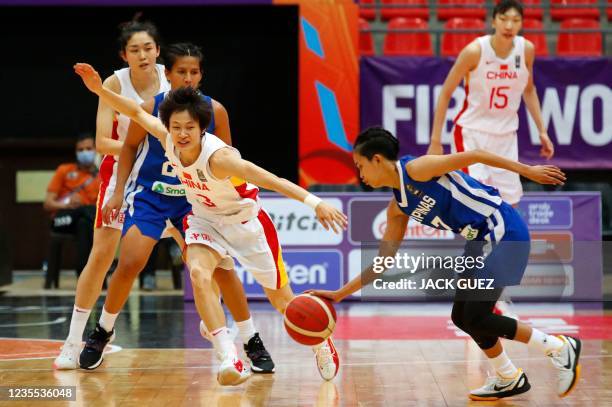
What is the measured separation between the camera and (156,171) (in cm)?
575

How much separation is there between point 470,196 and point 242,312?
5.03 ft

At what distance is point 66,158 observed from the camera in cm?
1363

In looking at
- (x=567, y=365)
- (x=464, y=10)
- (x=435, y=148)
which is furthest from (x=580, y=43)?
(x=567, y=365)

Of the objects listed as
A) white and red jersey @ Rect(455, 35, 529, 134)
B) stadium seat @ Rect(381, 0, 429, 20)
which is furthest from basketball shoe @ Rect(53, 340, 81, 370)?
stadium seat @ Rect(381, 0, 429, 20)

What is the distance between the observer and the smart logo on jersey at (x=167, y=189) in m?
5.73

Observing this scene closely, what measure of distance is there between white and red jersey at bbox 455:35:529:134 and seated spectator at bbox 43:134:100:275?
15.8 feet

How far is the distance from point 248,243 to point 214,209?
0.86 feet

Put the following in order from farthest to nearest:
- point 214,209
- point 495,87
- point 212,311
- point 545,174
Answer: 1. point 495,87
2. point 214,209
3. point 212,311
4. point 545,174

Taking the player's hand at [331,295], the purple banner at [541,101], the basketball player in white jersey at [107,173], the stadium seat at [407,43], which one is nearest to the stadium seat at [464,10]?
the stadium seat at [407,43]

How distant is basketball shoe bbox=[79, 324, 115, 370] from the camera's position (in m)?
5.73

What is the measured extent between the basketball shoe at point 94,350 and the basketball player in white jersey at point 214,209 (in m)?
0.84

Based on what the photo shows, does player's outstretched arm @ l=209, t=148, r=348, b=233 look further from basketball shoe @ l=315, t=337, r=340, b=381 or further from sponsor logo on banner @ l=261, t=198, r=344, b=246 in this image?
sponsor logo on banner @ l=261, t=198, r=344, b=246

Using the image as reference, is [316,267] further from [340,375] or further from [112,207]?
[112,207]

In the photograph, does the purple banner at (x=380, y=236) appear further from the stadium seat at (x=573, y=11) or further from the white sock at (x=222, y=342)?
the stadium seat at (x=573, y=11)
